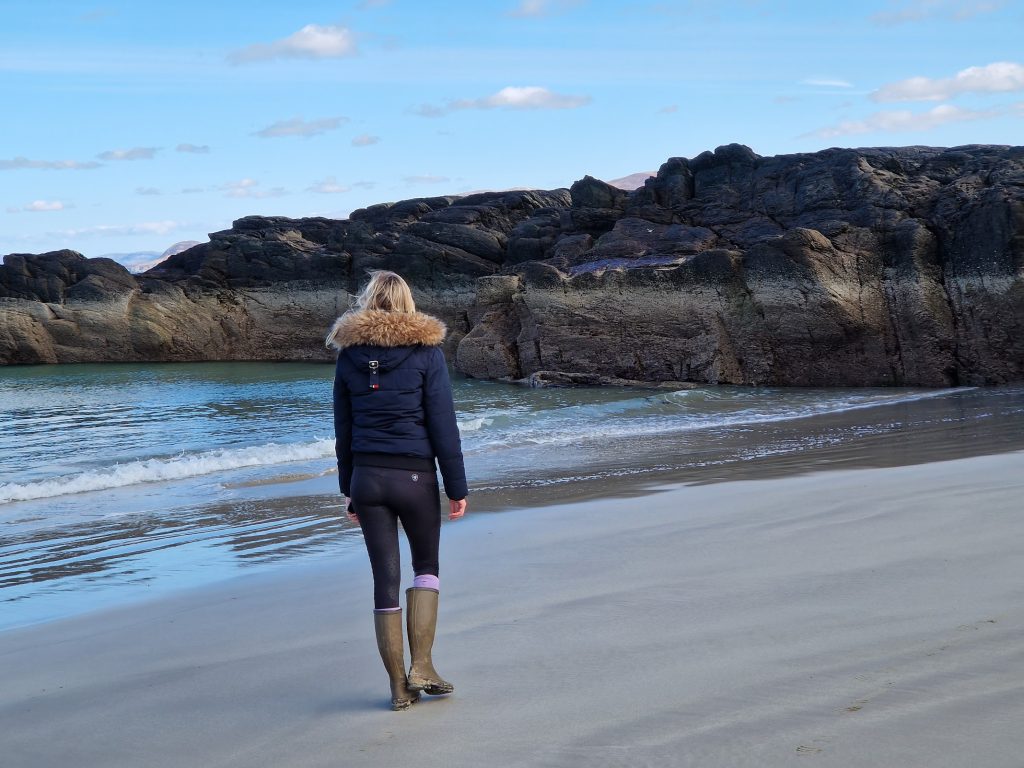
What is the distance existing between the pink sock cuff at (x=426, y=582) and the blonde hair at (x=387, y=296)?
1081 mm

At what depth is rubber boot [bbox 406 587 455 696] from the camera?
3.74m

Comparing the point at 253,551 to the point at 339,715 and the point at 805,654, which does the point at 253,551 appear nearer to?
the point at 339,715

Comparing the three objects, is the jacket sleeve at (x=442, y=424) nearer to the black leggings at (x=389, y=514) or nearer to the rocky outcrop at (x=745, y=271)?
the black leggings at (x=389, y=514)

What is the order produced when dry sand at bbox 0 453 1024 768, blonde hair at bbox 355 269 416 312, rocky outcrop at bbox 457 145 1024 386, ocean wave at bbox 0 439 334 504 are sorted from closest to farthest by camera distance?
dry sand at bbox 0 453 1024 768 < blonde hair at bbox 355 269 416 312 < ocean wave at bbox 0 439 334 504 < rocky outcrop at bbox 457 145 1024 386

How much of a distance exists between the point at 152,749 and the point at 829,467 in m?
7.71

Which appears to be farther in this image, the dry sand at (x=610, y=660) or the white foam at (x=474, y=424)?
the white foam at (x=474, y=424)

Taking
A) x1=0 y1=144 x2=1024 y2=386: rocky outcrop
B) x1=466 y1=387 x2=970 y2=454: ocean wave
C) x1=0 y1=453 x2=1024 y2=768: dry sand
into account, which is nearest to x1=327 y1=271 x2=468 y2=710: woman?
x1=0 y1=453 x2=1024 y2=768: dry sand

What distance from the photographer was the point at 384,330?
3.90 metres

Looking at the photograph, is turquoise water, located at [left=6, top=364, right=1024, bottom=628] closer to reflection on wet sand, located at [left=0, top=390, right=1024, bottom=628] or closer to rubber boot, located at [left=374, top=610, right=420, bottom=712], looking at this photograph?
reflection on wet sand, located at [left=0, top=390, right=1024, bottom=628]

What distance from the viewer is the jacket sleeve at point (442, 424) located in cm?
392

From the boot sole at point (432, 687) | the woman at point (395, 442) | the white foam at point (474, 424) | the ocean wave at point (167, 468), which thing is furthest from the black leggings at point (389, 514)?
the white foam at point (474, 424)

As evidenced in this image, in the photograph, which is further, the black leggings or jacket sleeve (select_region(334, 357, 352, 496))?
jacket sleeve (select_region(334, 357, 352, 496))

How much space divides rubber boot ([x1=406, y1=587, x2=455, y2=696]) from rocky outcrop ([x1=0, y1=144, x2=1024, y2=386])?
18.5 m

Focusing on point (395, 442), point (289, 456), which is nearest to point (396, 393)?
point (395, 442)
